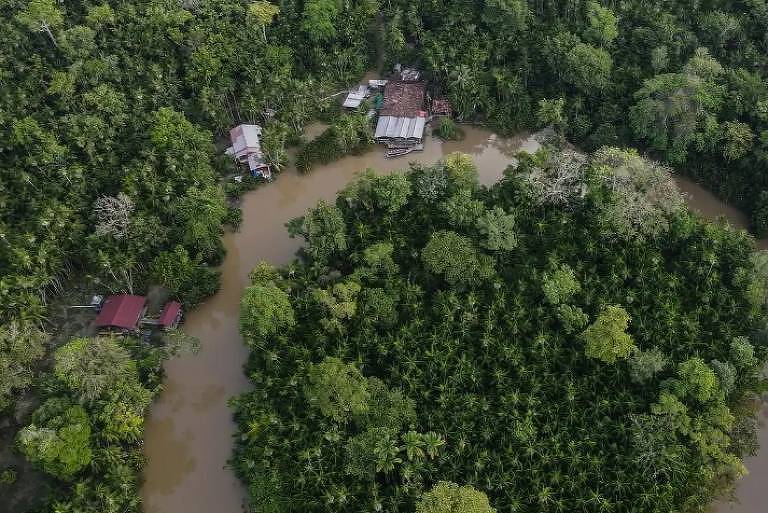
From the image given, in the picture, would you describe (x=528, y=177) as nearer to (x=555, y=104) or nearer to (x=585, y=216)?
(x=585, y=216)

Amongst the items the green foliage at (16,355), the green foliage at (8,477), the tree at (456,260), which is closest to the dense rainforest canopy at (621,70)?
the tree at (456,260)

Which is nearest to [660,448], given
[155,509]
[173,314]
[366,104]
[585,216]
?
[585,216]

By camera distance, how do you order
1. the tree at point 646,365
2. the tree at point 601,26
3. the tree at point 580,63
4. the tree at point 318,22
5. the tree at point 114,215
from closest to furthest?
1. the tree at point 646,365
2. the tree at point 114,215
3. the tree at point 580,63
4. the tree at point 601,26
5. the tree at point 318,22

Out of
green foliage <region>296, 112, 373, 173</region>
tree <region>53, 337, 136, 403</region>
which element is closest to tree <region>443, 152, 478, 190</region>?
green foliage <region>296, 112, 373, 173</region>

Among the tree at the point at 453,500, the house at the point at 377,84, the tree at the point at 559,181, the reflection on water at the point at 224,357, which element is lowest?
the reflection on water at the point at 224,357

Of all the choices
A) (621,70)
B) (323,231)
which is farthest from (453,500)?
(621,70)

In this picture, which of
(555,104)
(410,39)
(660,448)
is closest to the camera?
(660,448)

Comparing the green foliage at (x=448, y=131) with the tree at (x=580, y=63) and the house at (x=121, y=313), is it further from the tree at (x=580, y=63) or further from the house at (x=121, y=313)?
the house at (x=121, y=313)
